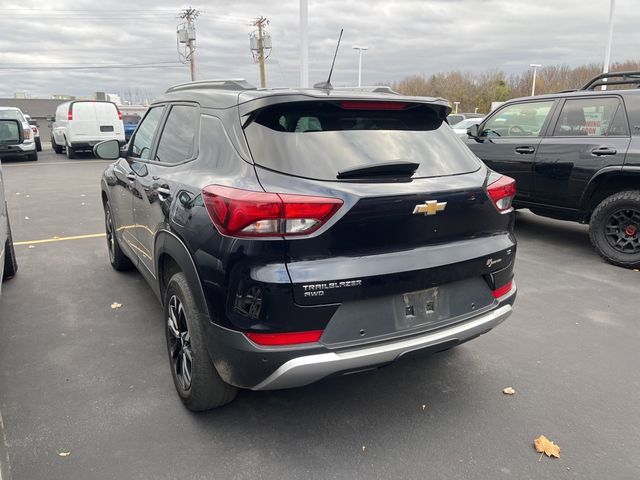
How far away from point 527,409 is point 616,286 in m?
2.76

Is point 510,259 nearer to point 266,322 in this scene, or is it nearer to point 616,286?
point 266,322

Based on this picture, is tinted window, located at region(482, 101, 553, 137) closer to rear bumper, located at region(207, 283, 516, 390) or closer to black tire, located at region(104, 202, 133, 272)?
rear bumper, located at region(207, 283, 516, 390)

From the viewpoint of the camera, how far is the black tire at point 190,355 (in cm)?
257

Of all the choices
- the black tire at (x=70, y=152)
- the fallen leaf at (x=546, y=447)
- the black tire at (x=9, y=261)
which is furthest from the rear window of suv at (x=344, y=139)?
the black tire at (x=70, y=152)

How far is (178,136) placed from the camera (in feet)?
10.6

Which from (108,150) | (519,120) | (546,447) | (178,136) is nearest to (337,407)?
(546,447)

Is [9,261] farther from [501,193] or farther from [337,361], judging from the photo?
[501,193]

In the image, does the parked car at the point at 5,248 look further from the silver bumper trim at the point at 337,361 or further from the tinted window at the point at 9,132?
the tinted window at the point at 9,132

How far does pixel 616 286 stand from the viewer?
4965 millimetres

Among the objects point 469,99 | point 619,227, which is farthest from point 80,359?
point 469,99

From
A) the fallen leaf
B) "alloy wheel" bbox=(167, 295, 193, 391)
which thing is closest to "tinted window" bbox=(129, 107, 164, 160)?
"alloy wheel" bbox=(167, 295, 193, 391)

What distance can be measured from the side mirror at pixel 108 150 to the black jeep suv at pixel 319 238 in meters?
1.76

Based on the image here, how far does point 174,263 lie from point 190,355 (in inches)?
22.5

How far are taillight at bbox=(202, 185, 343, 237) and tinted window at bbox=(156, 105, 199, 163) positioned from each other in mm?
826
